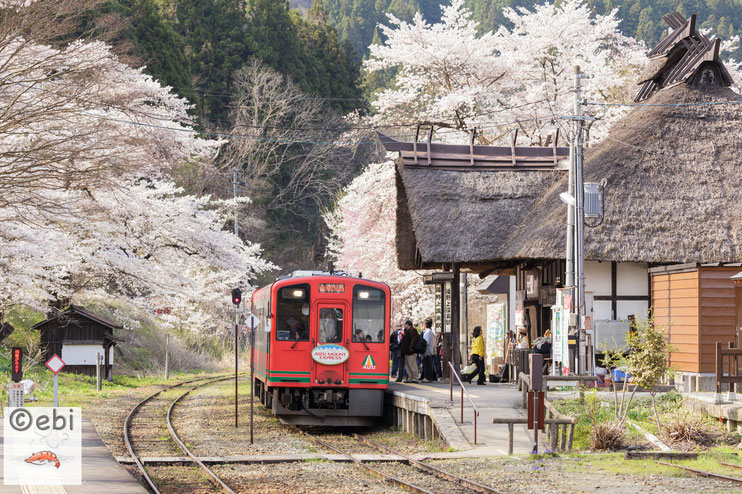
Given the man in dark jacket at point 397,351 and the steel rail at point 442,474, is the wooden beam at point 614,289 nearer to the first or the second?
the man in dark jacket at point 397,351

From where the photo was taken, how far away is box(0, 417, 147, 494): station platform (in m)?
8.55

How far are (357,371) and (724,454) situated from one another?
705 centimetres

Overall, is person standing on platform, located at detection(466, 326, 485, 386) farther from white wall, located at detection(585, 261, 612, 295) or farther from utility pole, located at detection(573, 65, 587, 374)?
utility pole, located at detection(573, 65, 587, 374)

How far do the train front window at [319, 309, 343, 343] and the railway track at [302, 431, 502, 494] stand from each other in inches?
128

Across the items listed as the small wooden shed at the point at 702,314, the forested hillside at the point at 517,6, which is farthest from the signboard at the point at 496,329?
the forested hillside at the point at 517,6

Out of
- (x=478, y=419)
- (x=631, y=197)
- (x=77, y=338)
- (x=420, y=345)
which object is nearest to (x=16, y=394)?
(x=478, y=419)

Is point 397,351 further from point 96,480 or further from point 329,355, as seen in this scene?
point 96,480

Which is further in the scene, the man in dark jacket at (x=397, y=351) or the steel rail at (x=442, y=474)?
the man in dark jacket at (x=397, y=351)

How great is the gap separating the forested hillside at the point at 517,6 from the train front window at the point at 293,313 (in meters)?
46.2

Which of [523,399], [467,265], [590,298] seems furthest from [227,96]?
[523,399]

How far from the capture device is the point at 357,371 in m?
17.2

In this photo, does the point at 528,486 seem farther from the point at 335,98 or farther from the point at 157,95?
the point at 335,98

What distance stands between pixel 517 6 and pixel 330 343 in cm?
4663

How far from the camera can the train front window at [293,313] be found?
17.1m
